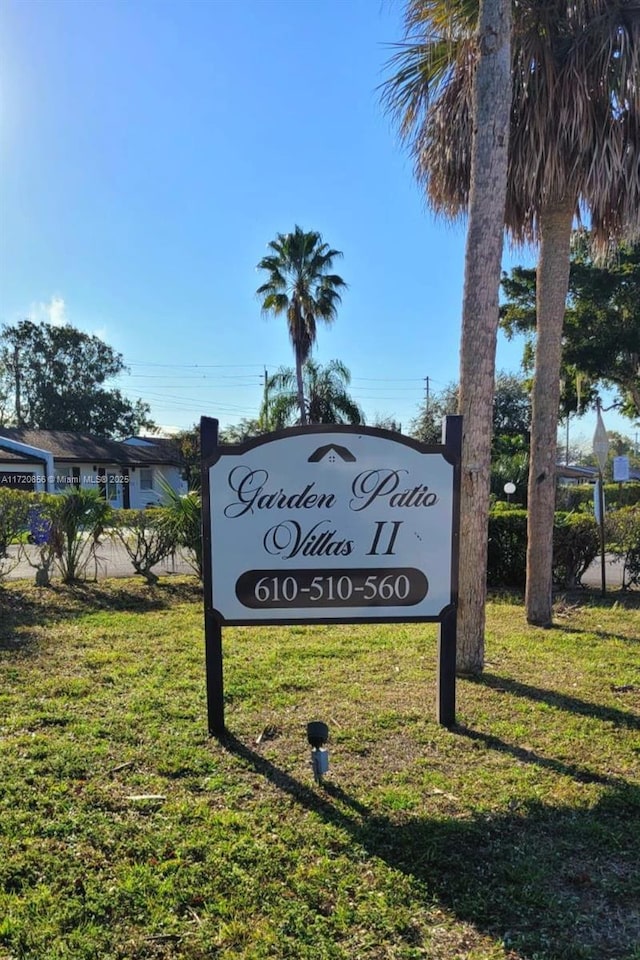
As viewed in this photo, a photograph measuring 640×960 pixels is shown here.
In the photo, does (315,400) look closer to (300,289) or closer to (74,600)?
(300,289)

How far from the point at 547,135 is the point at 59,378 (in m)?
42.3

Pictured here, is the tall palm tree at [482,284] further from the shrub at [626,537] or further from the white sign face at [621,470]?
the white sign face at [621,470]

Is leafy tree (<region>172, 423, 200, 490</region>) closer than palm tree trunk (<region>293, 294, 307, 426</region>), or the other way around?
palm tree trunk (<region>293, 294, 307, 426</region>)

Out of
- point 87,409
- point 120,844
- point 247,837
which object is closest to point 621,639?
point 247,837

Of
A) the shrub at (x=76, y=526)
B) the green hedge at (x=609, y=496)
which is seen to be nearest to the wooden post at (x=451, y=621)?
the shrub at (x=76, y=526)

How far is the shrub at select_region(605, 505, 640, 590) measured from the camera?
28.7 feet

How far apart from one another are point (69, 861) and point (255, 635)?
13.6 feet

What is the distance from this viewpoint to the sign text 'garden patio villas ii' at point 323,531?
3.93 meters

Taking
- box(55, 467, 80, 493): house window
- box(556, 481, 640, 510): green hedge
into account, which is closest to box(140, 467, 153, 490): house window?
box(55, 467, 80, 493): house window

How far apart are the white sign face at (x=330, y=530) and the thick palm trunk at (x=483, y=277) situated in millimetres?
1150

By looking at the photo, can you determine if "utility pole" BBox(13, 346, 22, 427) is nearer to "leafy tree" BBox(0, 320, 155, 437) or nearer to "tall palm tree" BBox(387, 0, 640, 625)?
"leafy tree" BBox(0, 320, 155, 437)

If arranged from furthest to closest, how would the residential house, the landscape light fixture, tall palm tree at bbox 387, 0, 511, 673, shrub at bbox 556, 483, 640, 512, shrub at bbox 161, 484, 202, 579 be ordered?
1. the residential house
2. shrub at bbox 556, 483, 640, 512
3. shrub at bbox 161, 484, 202, 579
4. tall palm tree at bbox 387, 0, 511, 673
5. the landscape light fixture

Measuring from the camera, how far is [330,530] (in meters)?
3.96

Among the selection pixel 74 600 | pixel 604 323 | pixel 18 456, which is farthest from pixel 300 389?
pixel 74 600
